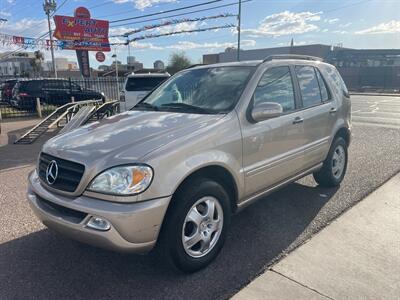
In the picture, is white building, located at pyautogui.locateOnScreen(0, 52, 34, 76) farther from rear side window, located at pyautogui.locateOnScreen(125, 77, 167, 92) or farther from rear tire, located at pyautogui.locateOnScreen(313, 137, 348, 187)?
rear tire, located at pyautogui.locateOnScreen(313, 137, 348, 187)

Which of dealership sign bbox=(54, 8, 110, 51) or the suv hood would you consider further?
dealership sign bbox=(54, 8, 110, 51)

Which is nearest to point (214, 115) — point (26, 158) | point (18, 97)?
point (26, 158)

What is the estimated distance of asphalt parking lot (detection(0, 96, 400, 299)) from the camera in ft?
8.76

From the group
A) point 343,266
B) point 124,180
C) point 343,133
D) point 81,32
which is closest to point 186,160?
point 124,180

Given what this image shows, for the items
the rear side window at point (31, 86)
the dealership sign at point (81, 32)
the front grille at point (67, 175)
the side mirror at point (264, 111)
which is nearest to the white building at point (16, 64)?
the dealership sign at point (81, 32)

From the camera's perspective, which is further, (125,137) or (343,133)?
(343,133)

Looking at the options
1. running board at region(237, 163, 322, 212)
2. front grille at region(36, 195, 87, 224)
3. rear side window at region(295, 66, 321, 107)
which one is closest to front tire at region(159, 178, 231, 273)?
running board at region(237, 163, 322, 212)

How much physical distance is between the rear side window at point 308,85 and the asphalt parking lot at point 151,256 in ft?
4.23

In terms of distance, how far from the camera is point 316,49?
156 ft

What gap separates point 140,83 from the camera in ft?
34.6

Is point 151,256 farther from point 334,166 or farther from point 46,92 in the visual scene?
point 46,92

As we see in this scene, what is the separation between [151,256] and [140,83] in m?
8.11

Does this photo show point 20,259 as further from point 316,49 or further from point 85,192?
point 316,49

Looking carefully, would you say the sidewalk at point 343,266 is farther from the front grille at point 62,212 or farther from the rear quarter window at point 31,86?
the rear quarter window at point 31,86
